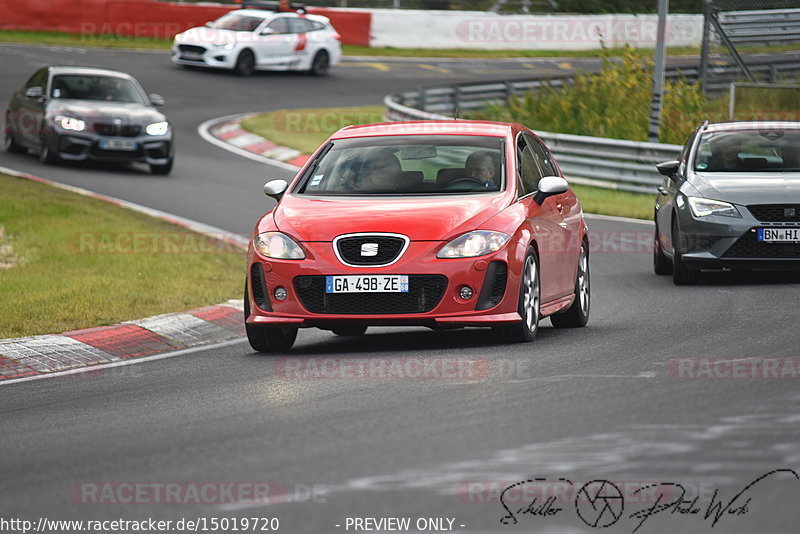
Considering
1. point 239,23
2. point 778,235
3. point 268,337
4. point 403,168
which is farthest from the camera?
point 239,23

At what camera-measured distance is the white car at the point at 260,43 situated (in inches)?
1535

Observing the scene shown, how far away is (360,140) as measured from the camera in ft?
36.6

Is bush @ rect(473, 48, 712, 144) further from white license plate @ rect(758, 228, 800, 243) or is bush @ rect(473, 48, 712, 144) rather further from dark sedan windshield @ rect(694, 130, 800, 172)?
white license plate @ rect(758, 228, 800, 243)

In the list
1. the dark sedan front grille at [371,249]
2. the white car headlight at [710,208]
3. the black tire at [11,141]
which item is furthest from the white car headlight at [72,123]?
the dark sedan front grille at [371,249]

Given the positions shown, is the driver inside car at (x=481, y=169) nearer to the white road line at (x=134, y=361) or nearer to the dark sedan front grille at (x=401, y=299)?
the dark sedan front grille at (x=401, y=299)

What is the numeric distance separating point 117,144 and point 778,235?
12.9 meters

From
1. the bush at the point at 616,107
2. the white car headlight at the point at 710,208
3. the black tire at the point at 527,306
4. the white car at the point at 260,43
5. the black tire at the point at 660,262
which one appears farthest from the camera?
the white car at the point at 260,43

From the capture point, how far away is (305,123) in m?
32.0

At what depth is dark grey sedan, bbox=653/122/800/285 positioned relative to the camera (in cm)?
1333

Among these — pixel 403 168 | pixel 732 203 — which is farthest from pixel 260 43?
pixel 403 168

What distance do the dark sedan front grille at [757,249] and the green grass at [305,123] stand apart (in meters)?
15.9

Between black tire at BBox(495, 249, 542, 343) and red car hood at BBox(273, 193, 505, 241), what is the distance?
1.45ft

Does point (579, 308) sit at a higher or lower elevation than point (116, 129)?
higher

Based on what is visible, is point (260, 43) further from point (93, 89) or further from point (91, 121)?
point (91, 121)
